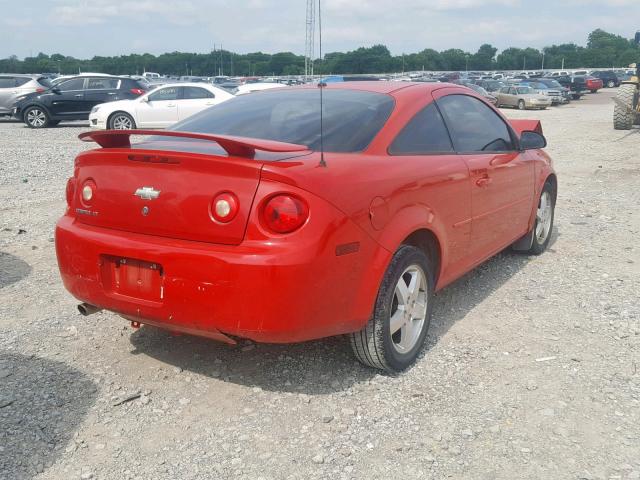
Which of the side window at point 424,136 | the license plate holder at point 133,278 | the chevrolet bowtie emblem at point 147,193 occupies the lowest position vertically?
the license plate holder at point 133,278

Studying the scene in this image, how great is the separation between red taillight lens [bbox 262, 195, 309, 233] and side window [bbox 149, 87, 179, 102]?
1476 centimetres

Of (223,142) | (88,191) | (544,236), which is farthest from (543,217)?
(88,191)

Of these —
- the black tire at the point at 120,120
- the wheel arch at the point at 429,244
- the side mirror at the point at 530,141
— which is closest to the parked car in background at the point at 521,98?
the black tire at the point at 120,120

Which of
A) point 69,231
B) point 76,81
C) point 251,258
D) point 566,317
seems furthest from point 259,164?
point 76,81

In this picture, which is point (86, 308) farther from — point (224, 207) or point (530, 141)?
point (530, 141)

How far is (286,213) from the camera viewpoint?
2.81 m

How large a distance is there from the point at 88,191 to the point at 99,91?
17.4m

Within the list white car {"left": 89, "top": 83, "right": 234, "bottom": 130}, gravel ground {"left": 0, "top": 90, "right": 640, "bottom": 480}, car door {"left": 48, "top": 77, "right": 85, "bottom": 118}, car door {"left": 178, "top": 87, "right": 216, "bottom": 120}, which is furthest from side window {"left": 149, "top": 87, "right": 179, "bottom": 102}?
gravel ground {"left": 0, "top": 90, "right": 640, "bottom": 480}

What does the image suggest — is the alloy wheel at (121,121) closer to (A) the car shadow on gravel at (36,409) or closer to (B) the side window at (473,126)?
(B) the side window at (473,126)

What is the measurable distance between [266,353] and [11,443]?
4.61 ft

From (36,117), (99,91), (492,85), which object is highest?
(492,85)

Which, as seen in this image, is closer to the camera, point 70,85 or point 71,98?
point 71,98

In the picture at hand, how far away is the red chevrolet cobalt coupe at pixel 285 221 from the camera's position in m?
2.82

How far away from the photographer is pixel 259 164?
2.85 metres
